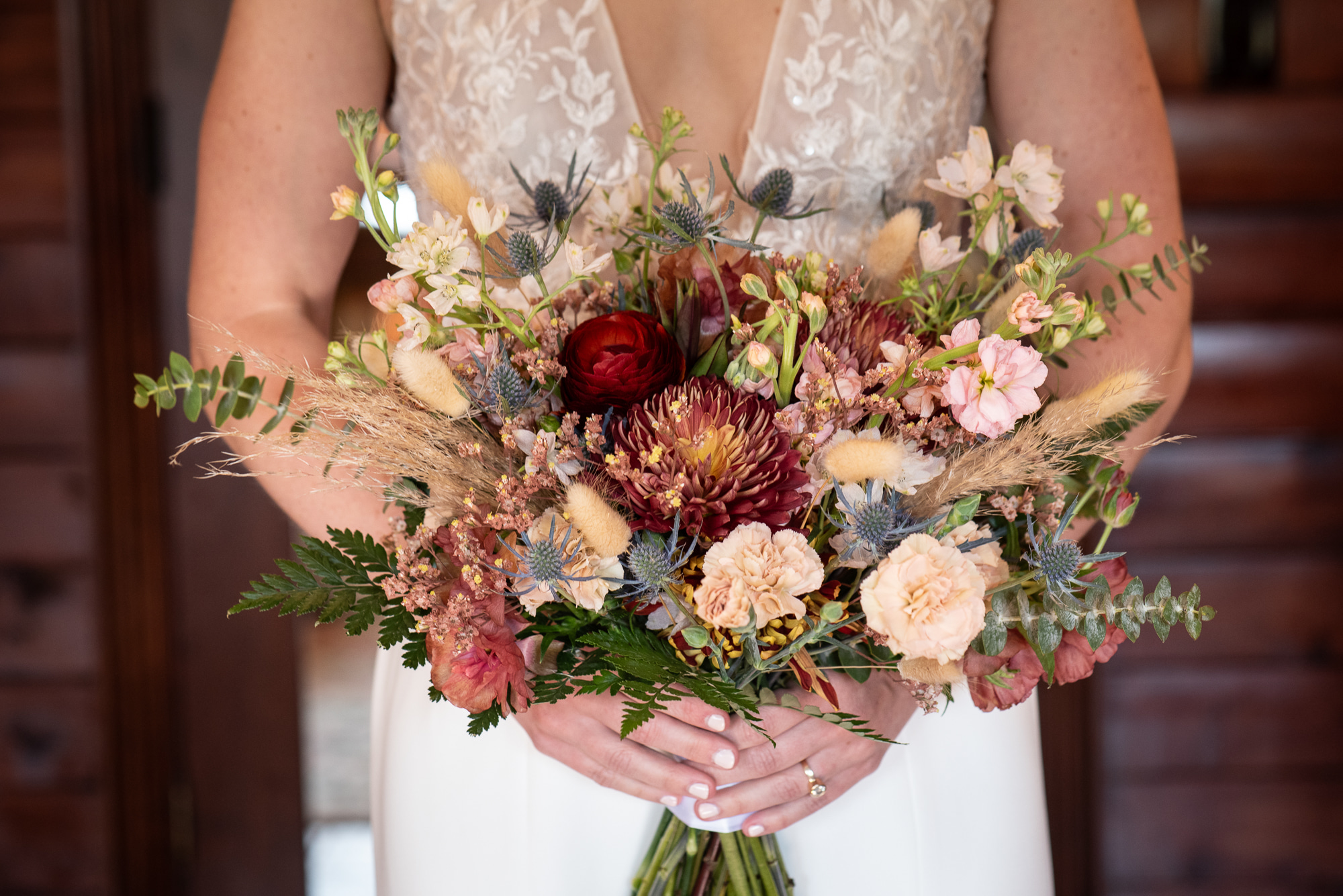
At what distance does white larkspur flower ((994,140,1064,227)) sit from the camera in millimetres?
676

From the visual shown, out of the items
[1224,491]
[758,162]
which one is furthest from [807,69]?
[1224,491]

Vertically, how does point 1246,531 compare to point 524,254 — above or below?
below

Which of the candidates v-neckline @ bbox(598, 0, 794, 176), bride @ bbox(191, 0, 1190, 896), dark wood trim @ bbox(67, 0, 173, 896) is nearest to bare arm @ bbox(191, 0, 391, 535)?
bride @ bbox(191, 0, 1190, 896)

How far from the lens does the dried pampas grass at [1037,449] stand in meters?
0.52

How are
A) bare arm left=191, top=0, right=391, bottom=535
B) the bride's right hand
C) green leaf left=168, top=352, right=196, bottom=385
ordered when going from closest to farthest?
green leaf left=168, top=352, right=196, bottom=385 → the bride's right hand → bare arm left=191, top=0, right=391, bottom=535

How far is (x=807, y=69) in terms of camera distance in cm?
90

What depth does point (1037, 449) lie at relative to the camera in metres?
0.52

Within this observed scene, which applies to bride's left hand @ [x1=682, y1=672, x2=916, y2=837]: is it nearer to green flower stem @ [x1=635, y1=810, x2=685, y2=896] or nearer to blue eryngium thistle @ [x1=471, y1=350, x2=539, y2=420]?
green flower stem @ [x1=635, y1=810, x2=685, y2=896]

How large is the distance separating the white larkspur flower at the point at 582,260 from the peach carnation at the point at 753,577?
166 millimetres

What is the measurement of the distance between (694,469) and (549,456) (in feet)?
0.26

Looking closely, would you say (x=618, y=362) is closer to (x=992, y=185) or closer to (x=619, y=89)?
(x=992, y=185)

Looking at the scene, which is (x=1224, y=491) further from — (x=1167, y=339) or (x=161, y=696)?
(x=161, y=696)

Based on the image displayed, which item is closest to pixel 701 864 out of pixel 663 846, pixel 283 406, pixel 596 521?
pixel 663 846

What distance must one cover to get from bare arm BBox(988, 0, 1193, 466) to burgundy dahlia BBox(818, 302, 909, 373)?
1.25 ft
